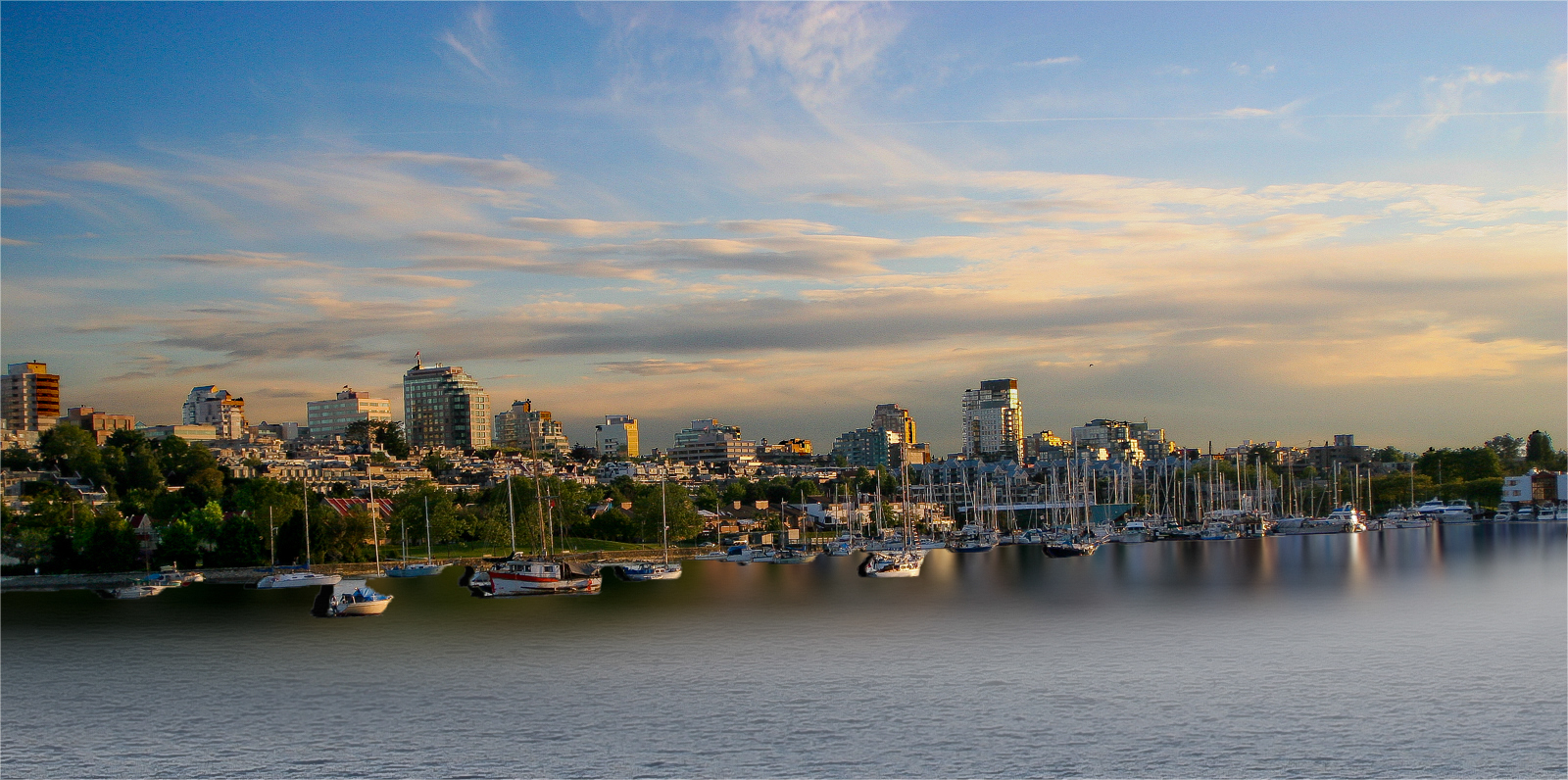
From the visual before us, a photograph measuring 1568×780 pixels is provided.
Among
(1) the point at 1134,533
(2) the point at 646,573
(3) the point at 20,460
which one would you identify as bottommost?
(1) the point at 1134,533

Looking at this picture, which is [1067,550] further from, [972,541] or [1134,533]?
[1134,533]

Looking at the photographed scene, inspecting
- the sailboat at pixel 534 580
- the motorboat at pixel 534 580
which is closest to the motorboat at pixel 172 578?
the sailboat at pixel 534 580

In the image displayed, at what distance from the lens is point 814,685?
109ft

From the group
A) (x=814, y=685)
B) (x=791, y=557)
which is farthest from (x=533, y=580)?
(x=791, y=557)

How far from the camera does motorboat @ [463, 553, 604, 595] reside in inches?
2307

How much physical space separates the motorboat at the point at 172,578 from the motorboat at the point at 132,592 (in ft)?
8.79

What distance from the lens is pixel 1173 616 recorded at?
48562mm

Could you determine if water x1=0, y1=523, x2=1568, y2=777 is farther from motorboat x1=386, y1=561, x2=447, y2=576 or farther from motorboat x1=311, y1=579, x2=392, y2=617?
motorboat x1=386, y1=561, x2=447, y2=576

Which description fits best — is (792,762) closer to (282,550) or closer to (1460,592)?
(1460,592)

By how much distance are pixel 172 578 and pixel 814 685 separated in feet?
170

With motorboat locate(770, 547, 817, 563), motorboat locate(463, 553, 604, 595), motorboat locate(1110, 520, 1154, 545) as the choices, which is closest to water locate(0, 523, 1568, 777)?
motorboat locate(463, 553, 604, 595)

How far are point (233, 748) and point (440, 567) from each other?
169ft

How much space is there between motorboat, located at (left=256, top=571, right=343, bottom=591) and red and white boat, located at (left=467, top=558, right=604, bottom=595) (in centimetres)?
1418

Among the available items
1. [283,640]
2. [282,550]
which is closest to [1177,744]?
[283,640]
